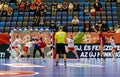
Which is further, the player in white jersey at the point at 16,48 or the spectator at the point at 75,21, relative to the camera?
→ the spectator at the point at 75,21

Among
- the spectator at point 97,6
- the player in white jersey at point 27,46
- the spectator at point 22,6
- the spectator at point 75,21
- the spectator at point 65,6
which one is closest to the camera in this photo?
the player in white jersey at point 27,46

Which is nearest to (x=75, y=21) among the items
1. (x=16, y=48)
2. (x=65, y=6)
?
(x=65, y=6)

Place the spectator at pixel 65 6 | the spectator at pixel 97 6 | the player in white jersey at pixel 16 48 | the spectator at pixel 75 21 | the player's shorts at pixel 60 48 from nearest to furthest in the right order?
the player's shorts at pixel 60 48
the player in white jersey at pixel 16 48
the spectator at pixel 75 21
the spectator at pixel 97 6
the spectator at pixel 65 6

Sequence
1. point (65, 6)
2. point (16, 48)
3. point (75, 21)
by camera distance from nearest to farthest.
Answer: point (16, 48) < point (75, 21) < point (65, 6)

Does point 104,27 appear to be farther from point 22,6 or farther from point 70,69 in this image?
point 70,69

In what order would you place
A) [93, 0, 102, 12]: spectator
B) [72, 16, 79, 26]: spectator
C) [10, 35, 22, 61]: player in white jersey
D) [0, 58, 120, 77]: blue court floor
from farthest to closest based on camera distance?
1. [93, 0, 102, 12]: spectator
2. [72, 16, 79, 26]: spectator
3. [10, 35, 22, 61]: player in white jersey
4. [0, 58, 120, 77]: blue court floor

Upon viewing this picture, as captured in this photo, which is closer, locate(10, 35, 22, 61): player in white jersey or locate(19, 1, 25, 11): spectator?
locate(10, 35, 22, 61): player in white jersey

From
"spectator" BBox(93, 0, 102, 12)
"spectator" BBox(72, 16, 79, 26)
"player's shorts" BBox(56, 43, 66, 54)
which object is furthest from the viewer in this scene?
"spectator" BBox(93, 0, 102, 12)

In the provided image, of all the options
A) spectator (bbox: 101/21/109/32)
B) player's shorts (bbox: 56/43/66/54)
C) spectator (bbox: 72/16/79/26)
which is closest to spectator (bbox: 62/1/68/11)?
spectator (bbox: 72/16/79/26)

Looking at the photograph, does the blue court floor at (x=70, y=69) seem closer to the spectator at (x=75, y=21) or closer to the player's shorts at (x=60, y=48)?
the player's shorts at (x=60, y=48)

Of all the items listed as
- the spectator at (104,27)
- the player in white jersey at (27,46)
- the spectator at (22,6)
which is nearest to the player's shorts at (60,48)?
the player in white jersey at (27,46)

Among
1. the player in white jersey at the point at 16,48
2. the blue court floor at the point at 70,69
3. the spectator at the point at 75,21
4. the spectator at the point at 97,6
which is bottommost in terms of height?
the blue court floor at the point at 70,69

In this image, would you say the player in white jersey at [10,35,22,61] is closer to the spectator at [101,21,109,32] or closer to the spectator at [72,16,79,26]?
the spectator at [72,16,79,26]

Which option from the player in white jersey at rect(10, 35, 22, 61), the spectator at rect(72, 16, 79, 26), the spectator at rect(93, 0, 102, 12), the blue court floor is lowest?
the blue court floor
